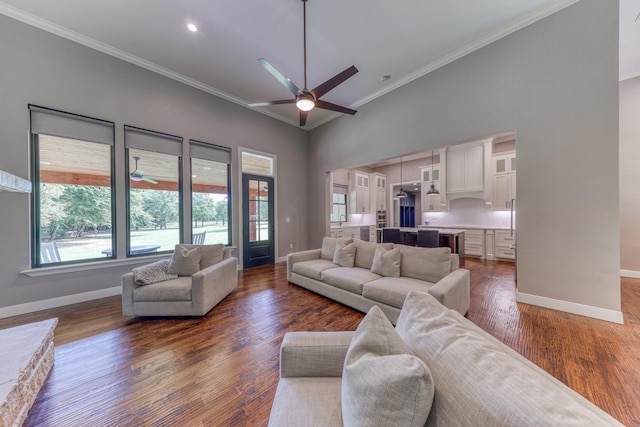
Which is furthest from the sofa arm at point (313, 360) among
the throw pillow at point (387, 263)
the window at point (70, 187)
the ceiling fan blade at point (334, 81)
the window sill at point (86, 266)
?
the window at point (70, 187)

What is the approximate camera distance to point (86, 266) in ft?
10.9

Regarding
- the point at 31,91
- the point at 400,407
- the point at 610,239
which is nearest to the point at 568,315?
the point at 610,239

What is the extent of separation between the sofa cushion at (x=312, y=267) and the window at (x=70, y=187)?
298 centimetres

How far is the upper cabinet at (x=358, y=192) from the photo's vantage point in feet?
25.4

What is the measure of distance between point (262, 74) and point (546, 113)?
426 cm

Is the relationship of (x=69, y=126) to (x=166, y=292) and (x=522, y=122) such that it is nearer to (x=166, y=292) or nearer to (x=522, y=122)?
(x=166, y=292)

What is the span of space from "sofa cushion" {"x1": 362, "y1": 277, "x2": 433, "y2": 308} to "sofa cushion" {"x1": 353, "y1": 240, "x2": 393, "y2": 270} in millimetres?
560

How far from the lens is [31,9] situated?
9.20 ft

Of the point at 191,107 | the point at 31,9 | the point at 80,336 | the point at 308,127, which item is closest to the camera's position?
the point at 80,336

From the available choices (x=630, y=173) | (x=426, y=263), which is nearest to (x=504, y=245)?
(x=630, y=173)

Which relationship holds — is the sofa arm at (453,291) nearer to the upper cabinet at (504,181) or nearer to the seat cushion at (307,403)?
the seat cushion at (307,403)

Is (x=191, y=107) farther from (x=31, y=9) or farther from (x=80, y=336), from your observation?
(x=80, y=336)

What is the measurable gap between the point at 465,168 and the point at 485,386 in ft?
22.4

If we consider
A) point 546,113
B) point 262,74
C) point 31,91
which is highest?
point 262,74
